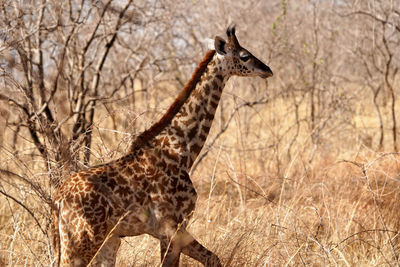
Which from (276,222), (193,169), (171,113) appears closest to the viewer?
(171,113)

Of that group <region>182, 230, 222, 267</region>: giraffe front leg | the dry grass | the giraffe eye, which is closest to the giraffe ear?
the giraffe eye

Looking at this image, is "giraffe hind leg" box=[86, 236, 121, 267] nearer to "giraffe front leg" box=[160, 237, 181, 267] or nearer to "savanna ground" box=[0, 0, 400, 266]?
"giraffe front leg" box=[160, 237, 181, 267]

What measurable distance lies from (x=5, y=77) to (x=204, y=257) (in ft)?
6.15

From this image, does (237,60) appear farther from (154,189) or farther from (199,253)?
(199,253)

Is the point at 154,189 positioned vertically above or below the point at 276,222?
above

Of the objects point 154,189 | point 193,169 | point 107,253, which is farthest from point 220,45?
point 193,169

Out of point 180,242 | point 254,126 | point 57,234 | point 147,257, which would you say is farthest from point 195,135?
point 254,126

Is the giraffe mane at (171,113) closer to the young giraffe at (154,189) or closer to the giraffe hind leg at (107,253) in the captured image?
the young giraffe at (154,189)

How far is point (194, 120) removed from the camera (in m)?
3.54

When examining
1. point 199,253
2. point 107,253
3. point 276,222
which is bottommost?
point 276,222

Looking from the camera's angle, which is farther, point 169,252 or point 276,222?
point 276,222

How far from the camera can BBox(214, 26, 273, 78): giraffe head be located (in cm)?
363

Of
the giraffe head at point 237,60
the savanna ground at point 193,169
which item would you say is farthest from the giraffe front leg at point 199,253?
the giraffe head at point 237,60

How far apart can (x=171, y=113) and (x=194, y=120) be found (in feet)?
0.50
